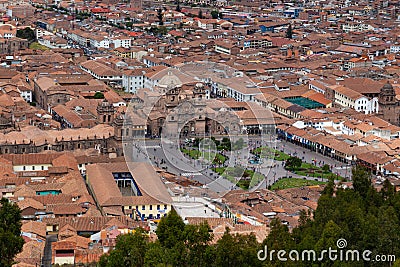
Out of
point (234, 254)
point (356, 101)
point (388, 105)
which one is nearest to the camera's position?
point (234, 254)

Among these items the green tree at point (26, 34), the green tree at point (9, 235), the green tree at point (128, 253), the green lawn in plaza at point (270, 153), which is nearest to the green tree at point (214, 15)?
the green tree at point (26, 34)

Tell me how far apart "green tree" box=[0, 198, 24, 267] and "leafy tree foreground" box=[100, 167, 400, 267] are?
4.04 feet

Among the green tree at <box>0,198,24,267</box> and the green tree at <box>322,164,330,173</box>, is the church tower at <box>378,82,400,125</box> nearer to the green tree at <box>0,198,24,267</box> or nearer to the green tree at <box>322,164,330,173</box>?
the green tree at <box>322,164,330,173</box>

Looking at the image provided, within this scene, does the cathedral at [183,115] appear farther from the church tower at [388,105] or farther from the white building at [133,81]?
the white building at [133,81]

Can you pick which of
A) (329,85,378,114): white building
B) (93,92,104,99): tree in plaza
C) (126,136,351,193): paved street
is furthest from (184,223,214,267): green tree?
(93,92,104,99): tree in plaza

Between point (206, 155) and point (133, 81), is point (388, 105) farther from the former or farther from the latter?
point (133, 81)

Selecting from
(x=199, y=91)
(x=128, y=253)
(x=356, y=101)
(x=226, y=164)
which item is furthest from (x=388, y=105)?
(x=128, y=253)

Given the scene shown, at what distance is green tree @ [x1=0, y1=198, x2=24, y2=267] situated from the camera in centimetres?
1241

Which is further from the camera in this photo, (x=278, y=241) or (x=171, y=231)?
(x=171, y=231)

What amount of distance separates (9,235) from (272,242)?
353 centimetres

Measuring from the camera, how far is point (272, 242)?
39.6 feet

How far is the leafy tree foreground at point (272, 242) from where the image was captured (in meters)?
11.8

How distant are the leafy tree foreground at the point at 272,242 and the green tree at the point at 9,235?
1.23 metres

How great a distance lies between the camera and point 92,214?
15.8 meters
